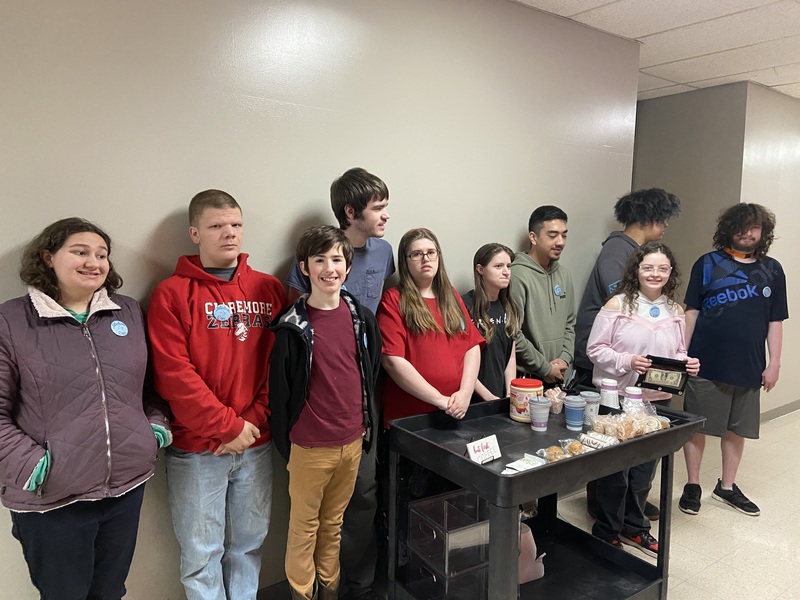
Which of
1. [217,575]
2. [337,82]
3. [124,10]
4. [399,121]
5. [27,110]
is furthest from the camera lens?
[399,121]

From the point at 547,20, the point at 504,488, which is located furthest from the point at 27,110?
the point at 547,20

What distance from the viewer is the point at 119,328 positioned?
1685 millimetres

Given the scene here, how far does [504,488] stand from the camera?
155 centimetres

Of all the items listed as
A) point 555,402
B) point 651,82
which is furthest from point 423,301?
point 651,82

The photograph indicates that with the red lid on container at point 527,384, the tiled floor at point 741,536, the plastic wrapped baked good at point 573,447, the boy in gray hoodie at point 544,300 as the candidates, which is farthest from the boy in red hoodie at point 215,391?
the tiled floor at point 741,536

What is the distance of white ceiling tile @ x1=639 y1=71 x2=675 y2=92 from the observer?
13.6ft

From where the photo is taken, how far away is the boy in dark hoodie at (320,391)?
186cm

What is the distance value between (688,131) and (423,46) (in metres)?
2.91

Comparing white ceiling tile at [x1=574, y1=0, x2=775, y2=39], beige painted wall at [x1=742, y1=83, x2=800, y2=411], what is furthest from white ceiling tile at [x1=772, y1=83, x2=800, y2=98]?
white ceiling tile at [x1=574, y1=0, x2=775, y2=39]

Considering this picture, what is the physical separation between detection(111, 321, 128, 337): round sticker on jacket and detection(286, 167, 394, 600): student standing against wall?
1.95 ft

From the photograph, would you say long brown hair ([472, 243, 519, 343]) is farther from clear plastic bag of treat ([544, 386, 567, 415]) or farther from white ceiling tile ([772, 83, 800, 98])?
white ceiling tile ([772, 83, 800, 98])

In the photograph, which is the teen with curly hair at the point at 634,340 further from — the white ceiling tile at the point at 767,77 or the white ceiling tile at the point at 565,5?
the white ceiling tile at the point at 767,77

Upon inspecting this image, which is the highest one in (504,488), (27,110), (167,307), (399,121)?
(399,121)

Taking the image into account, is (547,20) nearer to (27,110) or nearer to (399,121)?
(399,121)
